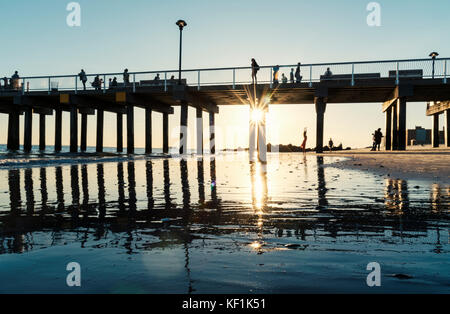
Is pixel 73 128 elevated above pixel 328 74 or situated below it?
below

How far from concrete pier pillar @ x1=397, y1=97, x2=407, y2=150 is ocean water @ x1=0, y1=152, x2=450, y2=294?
21900 mm

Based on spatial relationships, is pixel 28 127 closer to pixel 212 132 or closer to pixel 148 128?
pixel 148 128

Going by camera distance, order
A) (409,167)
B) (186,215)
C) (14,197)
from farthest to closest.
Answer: (409,167) < (14,197) < (186,215)

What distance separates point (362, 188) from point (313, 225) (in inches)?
160

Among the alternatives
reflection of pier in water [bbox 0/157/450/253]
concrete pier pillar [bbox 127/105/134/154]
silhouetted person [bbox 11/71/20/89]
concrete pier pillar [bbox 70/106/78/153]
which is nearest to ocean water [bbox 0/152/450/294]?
reflection of pier in water [bbox 0/157/450/253]

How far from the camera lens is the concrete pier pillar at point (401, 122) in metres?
26.0

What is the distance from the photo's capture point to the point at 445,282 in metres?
2.35

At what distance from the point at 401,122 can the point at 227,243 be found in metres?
26.5

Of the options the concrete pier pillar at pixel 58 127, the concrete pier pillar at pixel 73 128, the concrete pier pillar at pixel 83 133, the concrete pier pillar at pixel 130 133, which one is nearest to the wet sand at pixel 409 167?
the concrete pier pillar at pixel 130 133

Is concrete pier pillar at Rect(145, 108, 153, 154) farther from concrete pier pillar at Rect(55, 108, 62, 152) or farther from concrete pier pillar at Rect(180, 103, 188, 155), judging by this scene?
concrete pier pillar at Rect(55, 108, 62, 152)

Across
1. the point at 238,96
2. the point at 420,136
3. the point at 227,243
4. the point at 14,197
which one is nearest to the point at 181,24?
the point at 238,96

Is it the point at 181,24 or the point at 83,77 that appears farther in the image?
the point at 181,24

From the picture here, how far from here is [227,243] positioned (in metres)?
3.38

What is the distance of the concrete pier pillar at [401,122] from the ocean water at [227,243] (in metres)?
21.9
